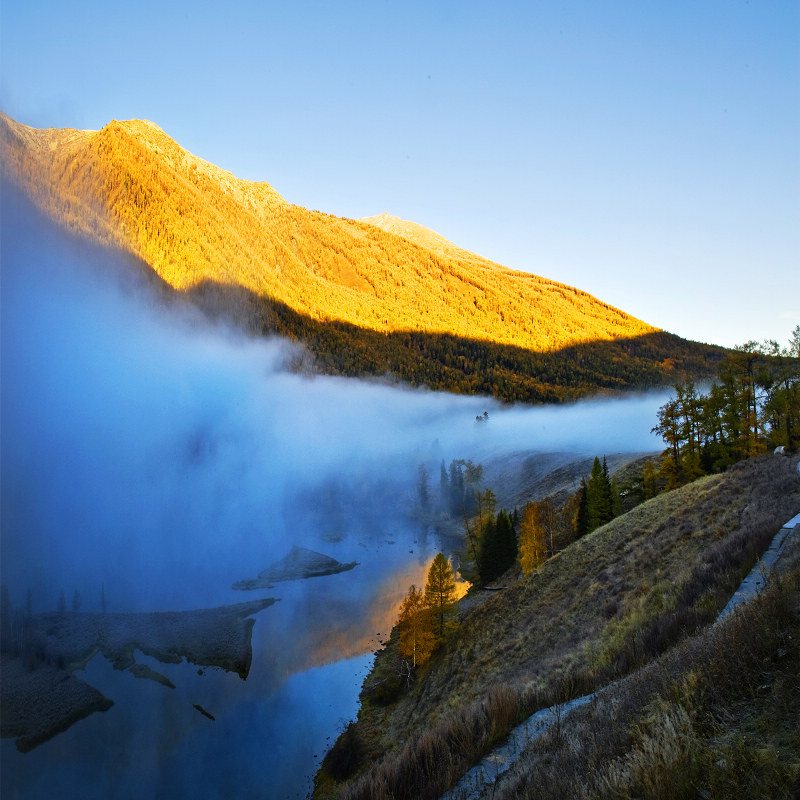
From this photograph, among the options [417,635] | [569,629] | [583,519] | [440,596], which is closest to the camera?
[569,629]

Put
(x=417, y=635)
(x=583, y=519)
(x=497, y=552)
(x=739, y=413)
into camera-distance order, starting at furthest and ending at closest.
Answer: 1. (x=497, y=552)
2. (x=583, y=519)
3. (x=739, y=413)
4. (x=417, y=635)

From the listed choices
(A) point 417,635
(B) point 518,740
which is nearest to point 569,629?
(B) point 518,740

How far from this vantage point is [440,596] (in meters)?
37.7

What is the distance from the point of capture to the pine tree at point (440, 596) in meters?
37.1

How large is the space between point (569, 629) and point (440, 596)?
17704 millimetres

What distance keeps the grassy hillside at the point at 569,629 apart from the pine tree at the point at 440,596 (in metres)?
1.42

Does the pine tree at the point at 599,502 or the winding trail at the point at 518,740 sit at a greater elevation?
the winding trail at the point at 518,740

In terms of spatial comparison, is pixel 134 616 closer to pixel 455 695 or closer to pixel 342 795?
pixel 455 695

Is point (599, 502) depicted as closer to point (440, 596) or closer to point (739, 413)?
point (739, 413)

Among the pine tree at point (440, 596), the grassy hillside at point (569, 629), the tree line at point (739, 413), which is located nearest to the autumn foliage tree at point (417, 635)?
the pine tree at point (440, 596)

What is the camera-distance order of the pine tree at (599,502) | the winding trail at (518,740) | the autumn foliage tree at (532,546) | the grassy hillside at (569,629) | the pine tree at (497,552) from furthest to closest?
the pine tree at (497,552) → the pine tree at (599,502) → the autumn foliage tree at (532,546) → the grassy hillside at (569,629) → the winding trail at (518,740)

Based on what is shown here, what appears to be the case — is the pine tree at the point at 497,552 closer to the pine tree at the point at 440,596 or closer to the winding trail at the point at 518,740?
the pine tree at the point at 440,596

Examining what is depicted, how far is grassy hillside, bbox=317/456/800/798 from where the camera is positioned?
31.0 feet

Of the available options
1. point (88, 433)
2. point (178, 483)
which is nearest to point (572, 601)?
point (178, 483)
